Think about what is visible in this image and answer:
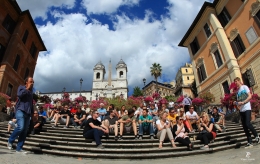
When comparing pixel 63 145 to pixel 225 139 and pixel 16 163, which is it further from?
pixel 225 139

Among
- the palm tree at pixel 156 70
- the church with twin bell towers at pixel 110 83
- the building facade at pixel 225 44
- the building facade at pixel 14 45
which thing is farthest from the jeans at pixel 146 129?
the church with twin bell towers at pixel 110 83

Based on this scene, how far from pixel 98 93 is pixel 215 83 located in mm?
68436

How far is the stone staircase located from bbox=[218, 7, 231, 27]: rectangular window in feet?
49.9

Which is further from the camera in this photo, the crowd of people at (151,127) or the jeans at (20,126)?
the crowd of people at (151,127)

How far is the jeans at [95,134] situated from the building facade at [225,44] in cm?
1397

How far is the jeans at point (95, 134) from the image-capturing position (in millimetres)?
6027

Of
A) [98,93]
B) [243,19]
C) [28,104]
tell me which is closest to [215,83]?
[243,19]

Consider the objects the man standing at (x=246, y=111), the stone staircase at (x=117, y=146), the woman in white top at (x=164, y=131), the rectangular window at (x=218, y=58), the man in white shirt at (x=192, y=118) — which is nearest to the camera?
the man standing at (x=246, y=111)

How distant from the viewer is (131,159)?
5.33 meters

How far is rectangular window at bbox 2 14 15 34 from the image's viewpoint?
19.7m

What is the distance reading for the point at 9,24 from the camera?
20.5 m

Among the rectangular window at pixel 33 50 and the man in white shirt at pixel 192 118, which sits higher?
the rectangular window at pixel 33 50

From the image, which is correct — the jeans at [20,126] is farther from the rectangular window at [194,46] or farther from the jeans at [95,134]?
the rectangular window at [194,46]

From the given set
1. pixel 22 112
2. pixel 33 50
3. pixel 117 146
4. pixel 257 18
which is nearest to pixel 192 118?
pixel 117 146
